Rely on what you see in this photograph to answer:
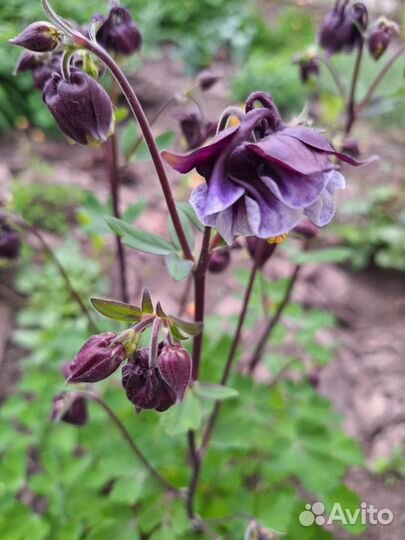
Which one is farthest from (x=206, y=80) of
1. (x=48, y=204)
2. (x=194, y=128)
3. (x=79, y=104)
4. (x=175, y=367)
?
(x=48, y=204)

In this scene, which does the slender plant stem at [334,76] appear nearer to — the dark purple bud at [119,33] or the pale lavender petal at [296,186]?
the dark purple bud at [119,33]

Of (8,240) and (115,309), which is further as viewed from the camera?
(8,240)

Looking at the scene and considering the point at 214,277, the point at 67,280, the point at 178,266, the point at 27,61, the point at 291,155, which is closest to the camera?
the point at 291,155

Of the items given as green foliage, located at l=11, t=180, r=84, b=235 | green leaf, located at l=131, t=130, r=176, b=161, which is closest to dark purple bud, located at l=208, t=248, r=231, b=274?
green leaf, located at l=131, t=130, r=176, b=161

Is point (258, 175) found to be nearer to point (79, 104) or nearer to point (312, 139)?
point (312, 139)

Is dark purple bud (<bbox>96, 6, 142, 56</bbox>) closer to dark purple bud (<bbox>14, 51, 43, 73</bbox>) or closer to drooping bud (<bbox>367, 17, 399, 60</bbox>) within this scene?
dark purple bud (<bbox>14, 51, 43, 73</bbox>)

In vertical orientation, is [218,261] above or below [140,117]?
below

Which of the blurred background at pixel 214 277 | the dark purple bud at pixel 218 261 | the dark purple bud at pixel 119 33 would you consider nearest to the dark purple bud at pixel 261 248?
the dark purple bud at pixel 218 261
